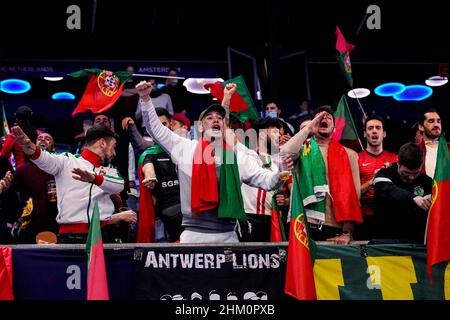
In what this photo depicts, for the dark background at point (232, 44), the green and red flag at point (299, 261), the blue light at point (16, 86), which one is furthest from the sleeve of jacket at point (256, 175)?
the blue light at point (16, 86)

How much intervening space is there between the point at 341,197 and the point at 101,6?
768cm

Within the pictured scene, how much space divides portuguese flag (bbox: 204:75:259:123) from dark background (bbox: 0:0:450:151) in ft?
17.3

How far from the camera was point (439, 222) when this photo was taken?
20.1 feet

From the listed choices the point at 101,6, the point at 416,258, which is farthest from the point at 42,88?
the point at 416,258

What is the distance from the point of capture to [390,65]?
48.3 feet

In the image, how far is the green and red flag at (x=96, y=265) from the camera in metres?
5.79

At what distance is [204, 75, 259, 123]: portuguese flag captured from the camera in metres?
7.61

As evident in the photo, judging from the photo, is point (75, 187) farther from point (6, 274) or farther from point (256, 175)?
point (256, 175)

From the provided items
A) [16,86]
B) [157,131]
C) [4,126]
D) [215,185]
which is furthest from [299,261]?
[16,86]

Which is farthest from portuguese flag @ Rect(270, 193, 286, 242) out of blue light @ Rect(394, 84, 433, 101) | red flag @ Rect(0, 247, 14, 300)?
blue light @ Rect(394, 84, 433, 101)

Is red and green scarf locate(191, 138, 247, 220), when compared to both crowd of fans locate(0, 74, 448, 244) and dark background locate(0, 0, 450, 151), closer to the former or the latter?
crowd of fans locate(0, 74, 448, 244)

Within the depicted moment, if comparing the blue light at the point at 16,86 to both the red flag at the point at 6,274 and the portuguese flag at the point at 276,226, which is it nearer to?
the portuguese flag at the point at 276,226

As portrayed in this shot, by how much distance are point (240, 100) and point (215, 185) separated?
1408 mm

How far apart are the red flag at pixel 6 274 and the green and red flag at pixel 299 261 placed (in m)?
2.10
